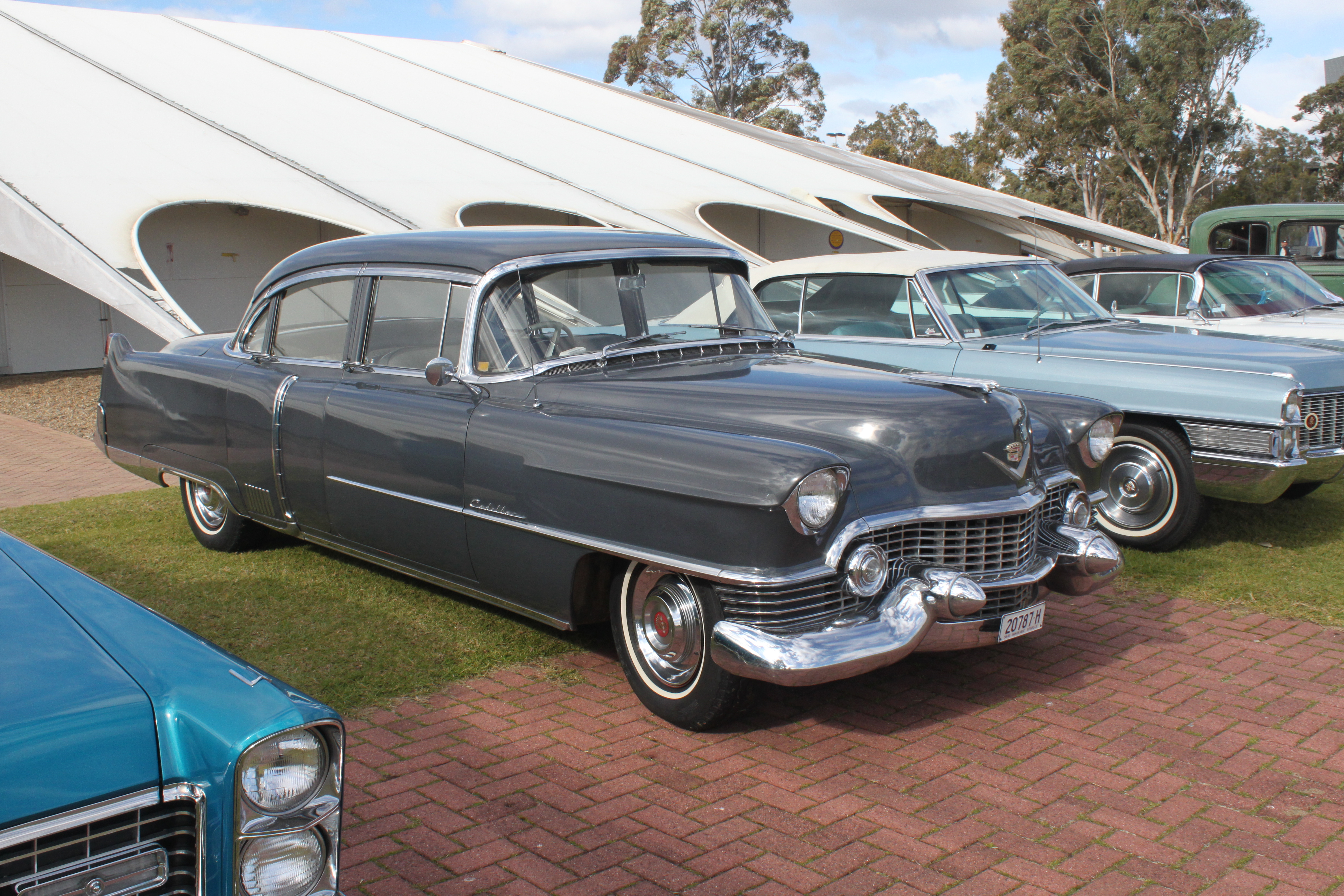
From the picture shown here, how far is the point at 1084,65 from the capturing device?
115ft

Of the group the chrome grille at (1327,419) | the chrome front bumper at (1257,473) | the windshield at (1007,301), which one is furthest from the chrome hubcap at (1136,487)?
the windshield at (1007,301)

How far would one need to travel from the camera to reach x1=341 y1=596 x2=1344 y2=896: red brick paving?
298 centimetres

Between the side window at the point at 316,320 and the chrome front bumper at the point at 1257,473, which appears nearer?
the side window at the point at 316,320

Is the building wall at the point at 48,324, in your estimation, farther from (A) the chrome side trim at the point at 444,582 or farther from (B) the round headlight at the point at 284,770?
(B) the round headlight at the point at 284,770

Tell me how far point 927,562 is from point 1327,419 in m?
3.73

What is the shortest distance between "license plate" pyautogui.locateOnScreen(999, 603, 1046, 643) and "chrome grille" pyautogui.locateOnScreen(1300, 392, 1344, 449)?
2961 millimetres

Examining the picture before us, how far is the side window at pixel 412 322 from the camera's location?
15.1 feet

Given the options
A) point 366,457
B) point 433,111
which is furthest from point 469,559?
point 433,111

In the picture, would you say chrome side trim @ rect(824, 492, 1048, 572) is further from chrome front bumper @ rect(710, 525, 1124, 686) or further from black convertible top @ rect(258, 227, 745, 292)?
black convertible top @ rect(258, 227, 745, 292)

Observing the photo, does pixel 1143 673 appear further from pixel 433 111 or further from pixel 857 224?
pixel 433 111

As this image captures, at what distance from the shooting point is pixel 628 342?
4582 mm

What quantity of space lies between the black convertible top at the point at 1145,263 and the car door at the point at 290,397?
20.1 feet

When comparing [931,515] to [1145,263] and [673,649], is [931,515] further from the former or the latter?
[1145,263]

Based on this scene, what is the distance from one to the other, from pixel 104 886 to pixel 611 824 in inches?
72.5
